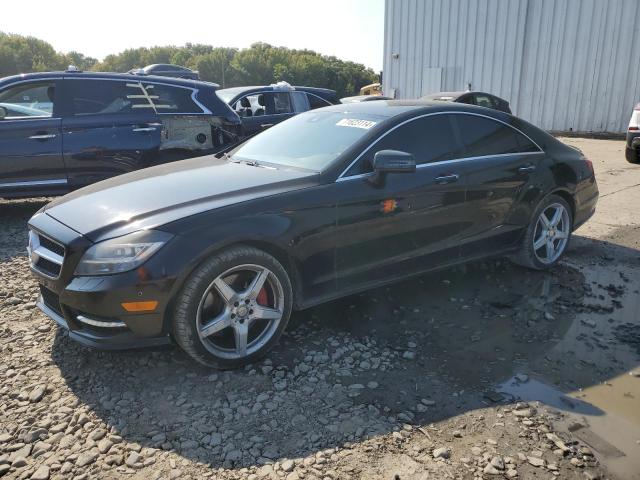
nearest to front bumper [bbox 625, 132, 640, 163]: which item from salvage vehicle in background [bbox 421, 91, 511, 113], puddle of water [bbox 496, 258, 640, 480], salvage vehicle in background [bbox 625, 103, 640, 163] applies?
salvage vehicle in background [bbox 625, 103, 640, 163]

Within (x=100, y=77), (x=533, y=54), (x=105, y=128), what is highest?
(x=533, y=54)

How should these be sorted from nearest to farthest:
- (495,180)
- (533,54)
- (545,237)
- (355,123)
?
1. (355,123)
2. (495,180)
3. (545,237)
4. (533,54)

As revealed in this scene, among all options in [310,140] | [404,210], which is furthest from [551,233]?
[310,140]

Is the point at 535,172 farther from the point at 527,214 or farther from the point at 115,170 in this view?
the point at 115,170

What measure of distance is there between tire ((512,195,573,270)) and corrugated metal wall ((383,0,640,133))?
1479 cm

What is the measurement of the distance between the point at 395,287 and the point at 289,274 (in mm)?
1423

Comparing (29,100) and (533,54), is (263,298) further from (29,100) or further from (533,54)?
(533,54)

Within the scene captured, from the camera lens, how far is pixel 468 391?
9.85 ft

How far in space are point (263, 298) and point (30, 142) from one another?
435 cm

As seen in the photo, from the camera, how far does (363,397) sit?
2.92m

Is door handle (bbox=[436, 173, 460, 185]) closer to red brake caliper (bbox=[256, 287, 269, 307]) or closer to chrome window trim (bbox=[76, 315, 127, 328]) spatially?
red brake caliper (bbox=[256, 287, 269, 307])

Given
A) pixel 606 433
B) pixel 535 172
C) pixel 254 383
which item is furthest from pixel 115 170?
pixel 606 433

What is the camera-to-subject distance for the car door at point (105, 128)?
6254 millimetres

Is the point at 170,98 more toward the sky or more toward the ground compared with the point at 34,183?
more toward the sky
